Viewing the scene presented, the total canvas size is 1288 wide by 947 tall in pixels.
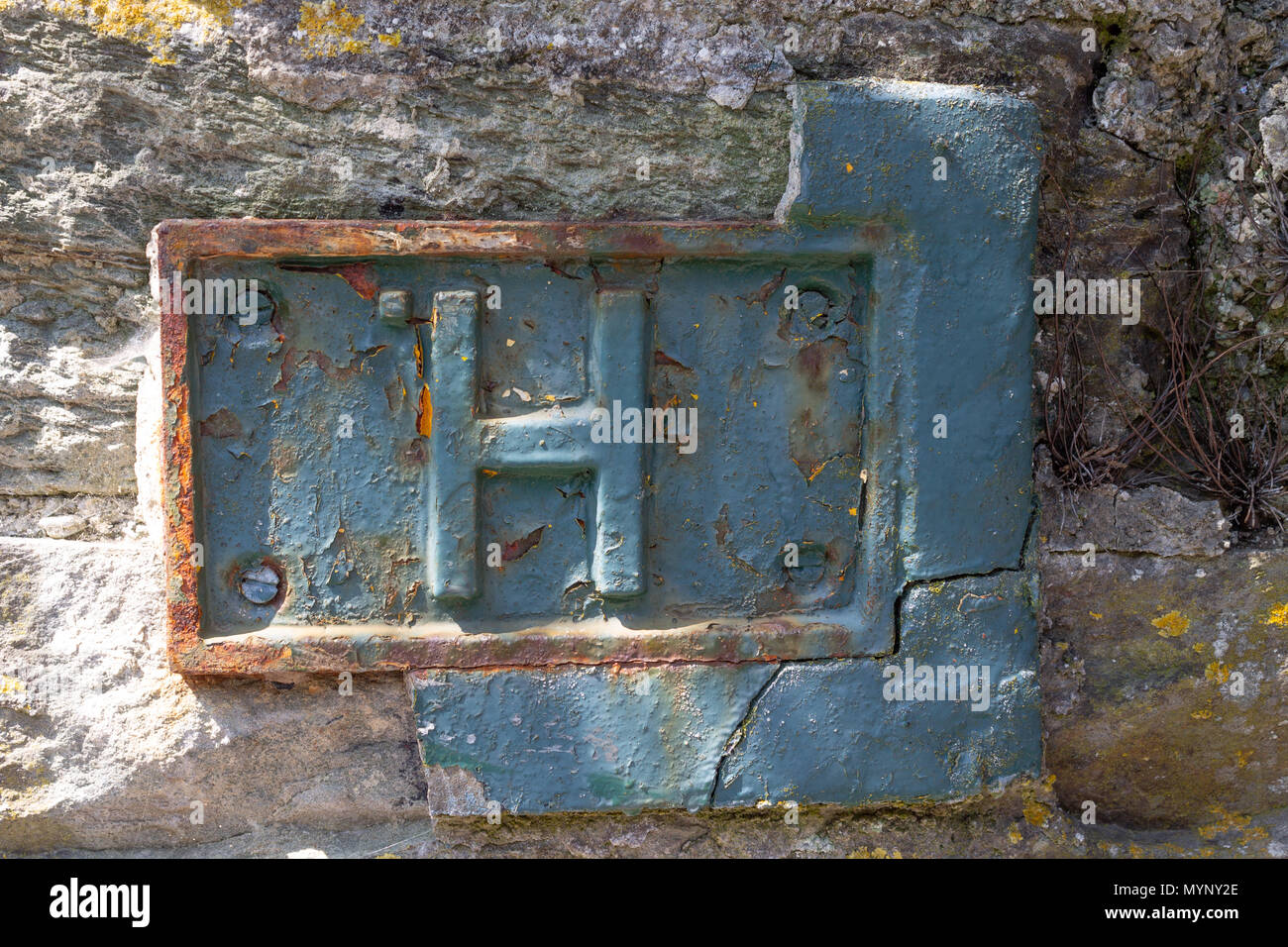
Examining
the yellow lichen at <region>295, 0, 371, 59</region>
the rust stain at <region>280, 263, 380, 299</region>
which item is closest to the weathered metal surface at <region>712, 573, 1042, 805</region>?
the rust stain at <region>280, 263, 380, 299</region>

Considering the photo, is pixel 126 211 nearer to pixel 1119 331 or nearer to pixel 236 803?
pixel 236 803

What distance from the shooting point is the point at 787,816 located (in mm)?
1942

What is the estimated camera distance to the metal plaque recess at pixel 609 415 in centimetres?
177

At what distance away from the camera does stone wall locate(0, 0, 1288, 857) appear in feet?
5.90

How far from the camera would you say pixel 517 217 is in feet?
6.12

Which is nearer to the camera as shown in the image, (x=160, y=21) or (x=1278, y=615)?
(x=160, y=21)

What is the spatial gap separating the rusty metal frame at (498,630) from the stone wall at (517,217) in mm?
112

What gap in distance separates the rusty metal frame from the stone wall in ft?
0.37

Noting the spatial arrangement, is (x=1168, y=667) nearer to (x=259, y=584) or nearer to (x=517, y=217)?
(x=517, y=217)

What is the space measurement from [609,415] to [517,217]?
42 cm

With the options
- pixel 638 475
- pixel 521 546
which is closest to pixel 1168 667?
pixel 638 475

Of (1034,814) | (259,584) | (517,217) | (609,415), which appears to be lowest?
(1034,814)

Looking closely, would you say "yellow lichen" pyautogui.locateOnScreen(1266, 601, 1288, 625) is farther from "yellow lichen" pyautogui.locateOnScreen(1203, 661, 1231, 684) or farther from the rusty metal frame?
A: the rusty metal frame

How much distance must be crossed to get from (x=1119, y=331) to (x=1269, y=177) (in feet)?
1.30
